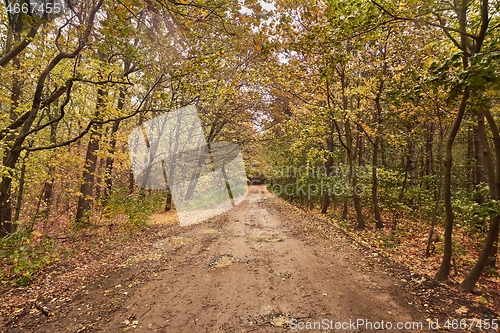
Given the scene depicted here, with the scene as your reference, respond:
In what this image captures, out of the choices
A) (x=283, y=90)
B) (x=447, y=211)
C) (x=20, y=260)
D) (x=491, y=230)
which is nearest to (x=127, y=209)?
(x=20, y=260)

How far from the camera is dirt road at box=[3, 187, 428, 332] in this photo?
15.4 ft

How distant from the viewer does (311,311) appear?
16.3 feet

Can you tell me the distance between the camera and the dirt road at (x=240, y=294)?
468cm

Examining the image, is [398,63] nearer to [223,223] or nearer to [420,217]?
[420,217]

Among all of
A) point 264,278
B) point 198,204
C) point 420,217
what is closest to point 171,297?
point 264,278

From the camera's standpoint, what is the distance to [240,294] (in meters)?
5.66

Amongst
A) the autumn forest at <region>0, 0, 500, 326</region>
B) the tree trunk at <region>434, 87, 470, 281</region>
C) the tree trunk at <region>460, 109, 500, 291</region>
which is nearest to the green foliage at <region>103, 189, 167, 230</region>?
the autumn forest at <region>0, 0, 500, 326</region>

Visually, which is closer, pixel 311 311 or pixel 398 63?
pixel 311 311

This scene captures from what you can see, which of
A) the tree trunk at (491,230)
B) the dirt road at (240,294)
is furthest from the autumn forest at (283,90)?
the dirt road at (240,294)

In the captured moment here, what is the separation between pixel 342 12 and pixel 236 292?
6481 mm

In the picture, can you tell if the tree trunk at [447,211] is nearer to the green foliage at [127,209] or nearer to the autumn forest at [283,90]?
the autumn forest at [283,90]

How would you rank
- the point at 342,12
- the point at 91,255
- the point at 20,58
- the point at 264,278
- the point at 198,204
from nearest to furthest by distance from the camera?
the point at 342,12 < the point at 264,278 < the point at 91,255 < the point at 20,58 < the point at 198,204

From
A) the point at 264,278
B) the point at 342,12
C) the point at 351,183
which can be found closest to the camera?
the point at 342,12

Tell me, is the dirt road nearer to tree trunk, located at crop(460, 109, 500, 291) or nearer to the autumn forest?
tree trunk, located at crop(460, 109, 500, 291)
